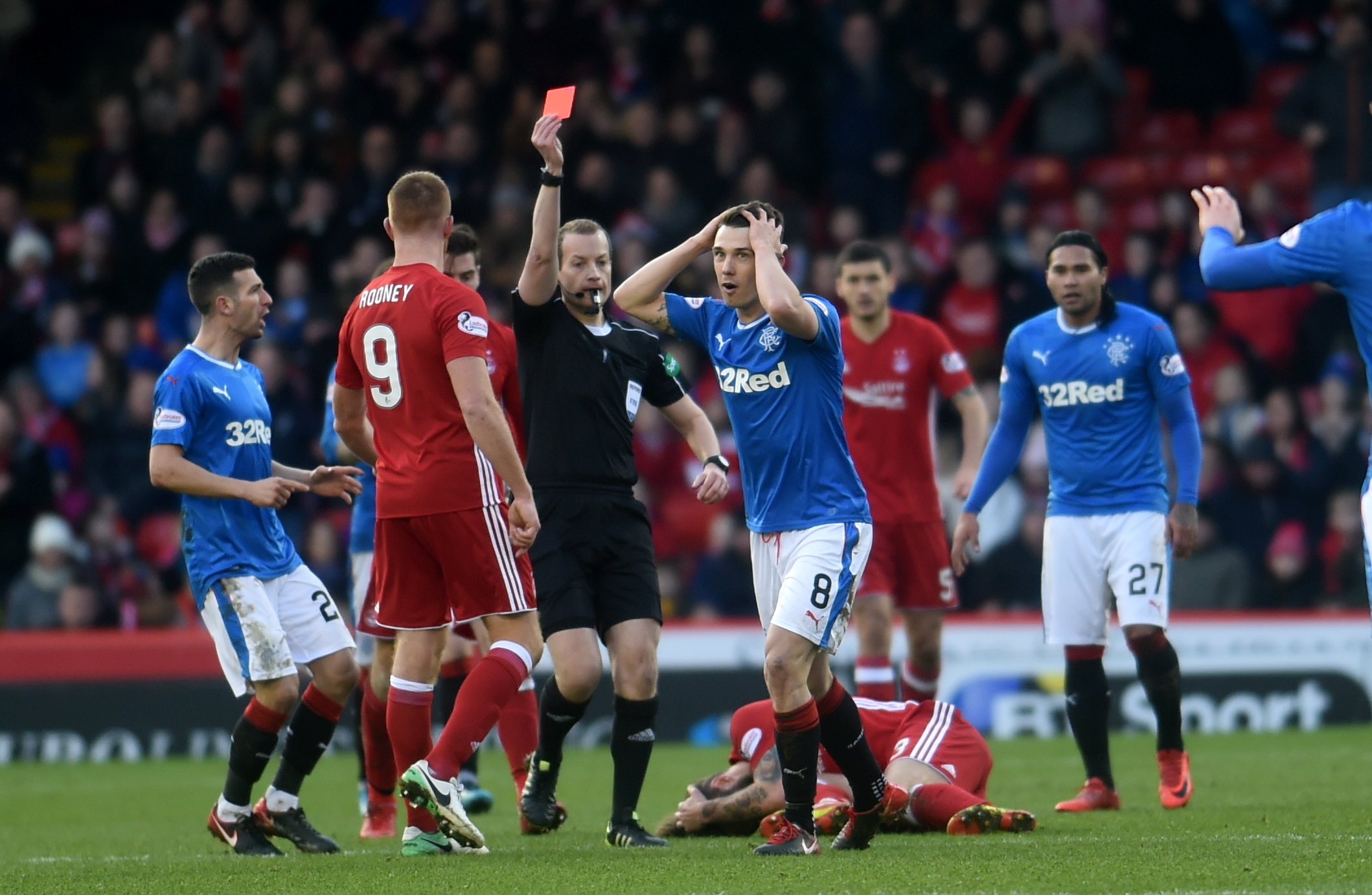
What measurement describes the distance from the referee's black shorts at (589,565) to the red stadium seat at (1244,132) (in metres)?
12.6

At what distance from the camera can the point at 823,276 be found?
52.7 ft

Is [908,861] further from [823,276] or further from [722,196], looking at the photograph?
[722,196]

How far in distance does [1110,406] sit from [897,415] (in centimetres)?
146

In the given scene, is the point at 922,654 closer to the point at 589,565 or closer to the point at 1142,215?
the point at 589,565

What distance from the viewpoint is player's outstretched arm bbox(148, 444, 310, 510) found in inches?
280

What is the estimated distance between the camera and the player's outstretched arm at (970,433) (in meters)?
10.0

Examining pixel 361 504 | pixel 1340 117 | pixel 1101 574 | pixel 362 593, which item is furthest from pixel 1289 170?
pixel 362 593

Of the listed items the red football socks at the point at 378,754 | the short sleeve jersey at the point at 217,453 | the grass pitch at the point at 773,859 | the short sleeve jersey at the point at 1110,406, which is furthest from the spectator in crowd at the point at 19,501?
the short sleeve jersey at the point at 1110,406

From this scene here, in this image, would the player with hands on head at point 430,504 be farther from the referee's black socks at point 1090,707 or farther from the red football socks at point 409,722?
the referee's black socks at point 1090,707

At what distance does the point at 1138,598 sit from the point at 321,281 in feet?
32.8

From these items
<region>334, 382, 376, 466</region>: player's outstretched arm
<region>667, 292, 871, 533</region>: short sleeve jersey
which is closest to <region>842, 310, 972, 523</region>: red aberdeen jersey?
<region>667, 292, 871, 533</region>: short sleeve jersey

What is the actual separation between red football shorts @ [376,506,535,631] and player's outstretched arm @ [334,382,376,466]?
565mm

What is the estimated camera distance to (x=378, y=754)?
27.0 ft

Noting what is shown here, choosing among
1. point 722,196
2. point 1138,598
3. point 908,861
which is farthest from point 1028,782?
point 722,196
